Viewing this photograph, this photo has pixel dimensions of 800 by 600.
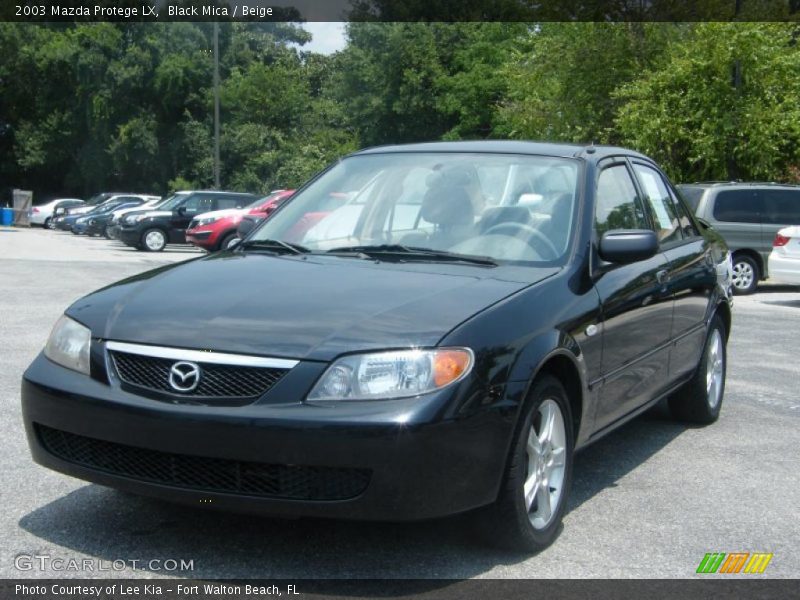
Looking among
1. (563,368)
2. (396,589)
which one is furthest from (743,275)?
(396,589)

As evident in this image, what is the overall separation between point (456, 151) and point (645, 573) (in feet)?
7.92

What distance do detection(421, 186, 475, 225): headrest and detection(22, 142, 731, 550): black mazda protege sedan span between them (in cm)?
1

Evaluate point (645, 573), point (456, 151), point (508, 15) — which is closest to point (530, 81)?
point (508, 15)

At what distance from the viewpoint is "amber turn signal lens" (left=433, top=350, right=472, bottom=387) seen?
3744mm

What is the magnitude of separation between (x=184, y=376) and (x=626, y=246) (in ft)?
6.94

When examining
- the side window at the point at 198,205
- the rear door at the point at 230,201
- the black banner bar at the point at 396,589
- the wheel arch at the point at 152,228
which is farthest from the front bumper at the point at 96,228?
the black banner bar at the point at 396,589

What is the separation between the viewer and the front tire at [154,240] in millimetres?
27625

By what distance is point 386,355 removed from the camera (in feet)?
12.3

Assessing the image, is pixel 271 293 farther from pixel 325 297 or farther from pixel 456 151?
pixel 456 151

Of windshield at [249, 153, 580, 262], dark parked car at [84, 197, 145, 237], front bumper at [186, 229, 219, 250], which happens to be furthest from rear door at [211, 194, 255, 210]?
windshield at [249, 153, 580, 262]

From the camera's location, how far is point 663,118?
23141 mm

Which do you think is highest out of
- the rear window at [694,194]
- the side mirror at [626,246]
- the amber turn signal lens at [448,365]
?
the side mirror at [626,246]

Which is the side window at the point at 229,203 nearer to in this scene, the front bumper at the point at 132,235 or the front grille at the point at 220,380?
the front bumper at the point at 132,235

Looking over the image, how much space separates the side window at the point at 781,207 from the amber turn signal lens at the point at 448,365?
598 inches
